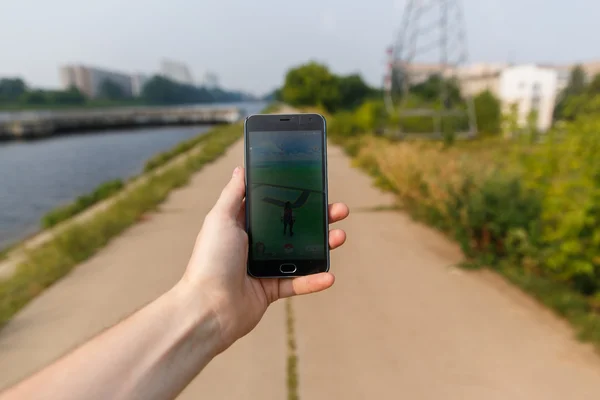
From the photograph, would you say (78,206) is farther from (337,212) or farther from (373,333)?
(337,212)

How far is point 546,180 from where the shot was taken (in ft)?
11.6

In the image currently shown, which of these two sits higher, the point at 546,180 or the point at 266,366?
the point at 546,180

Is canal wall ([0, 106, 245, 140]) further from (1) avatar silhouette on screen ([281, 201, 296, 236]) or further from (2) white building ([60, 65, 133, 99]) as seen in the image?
(1) avatar silhouette on screen ([281, 201, 296, 236])

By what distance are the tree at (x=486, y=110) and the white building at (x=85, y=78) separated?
96741 millimetres

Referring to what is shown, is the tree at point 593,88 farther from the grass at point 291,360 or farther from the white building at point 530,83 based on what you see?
the white building at point 530,83

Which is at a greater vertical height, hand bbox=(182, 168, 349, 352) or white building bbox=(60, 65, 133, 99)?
white building bbox=(60, 65, 133, 99)

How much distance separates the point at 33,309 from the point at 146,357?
9.56 feet

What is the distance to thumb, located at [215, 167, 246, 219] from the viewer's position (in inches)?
67.3

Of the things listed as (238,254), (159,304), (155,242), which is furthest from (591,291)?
(155,242)

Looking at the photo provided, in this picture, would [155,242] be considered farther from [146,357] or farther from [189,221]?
[146,357]

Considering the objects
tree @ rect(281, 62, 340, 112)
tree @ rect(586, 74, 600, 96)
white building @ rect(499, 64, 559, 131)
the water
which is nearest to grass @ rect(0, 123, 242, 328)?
the water

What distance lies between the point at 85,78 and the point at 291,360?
386ft

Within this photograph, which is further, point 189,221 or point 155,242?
point 189,221

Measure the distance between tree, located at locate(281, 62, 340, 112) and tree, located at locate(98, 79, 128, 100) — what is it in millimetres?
76358
